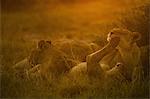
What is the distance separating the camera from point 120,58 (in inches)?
193

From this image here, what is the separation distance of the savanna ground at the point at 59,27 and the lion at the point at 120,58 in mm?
47

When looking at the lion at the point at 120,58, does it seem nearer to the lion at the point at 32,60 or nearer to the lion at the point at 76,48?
the lion at the point at 76,48

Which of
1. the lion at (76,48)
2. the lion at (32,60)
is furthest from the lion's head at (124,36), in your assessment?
the lion at (32,60)

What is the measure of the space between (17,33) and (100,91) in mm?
744

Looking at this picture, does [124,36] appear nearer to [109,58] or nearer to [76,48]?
[109,58]

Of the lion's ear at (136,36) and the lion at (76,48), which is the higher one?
the lion's ear at (136,36)

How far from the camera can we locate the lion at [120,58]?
4879 millimetres

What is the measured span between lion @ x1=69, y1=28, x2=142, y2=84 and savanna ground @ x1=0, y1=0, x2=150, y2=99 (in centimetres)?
5

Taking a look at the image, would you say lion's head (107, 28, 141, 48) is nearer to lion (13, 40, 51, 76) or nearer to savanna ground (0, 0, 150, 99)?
savanna ground (0, 0, 150, 99)

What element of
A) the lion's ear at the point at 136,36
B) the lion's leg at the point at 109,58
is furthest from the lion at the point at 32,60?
the lion's ear at the point at 136,36

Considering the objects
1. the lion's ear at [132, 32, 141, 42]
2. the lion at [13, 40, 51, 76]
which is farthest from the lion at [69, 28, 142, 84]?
the lion at [13, 40, 51, 76]

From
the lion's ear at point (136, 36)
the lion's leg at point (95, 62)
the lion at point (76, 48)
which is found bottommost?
the lion's leg at point (95, 62)

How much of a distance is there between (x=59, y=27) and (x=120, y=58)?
50 centimetres

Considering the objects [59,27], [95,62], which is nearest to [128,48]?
[95,62]
